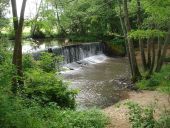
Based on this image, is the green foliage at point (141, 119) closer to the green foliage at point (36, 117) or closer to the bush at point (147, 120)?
the bush at point (147, 120)

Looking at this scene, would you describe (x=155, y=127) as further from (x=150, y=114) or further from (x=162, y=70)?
(x=162, y=70)

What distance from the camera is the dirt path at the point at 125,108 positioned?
988 centimetres

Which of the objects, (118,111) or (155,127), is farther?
(118,111)

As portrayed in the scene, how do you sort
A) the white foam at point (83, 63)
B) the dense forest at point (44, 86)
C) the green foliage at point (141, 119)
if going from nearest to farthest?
the dense forest at point (44, 86)
the green foliage at point (141, 119)
the white foam at point (83, 63)

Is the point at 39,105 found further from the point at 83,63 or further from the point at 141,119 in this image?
the point at 83,63

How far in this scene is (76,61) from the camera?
2673 cm

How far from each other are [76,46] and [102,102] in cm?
1407

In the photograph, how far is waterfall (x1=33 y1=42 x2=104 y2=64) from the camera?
83.5 ft

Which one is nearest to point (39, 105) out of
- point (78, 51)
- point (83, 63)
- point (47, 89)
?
point (47, 89)

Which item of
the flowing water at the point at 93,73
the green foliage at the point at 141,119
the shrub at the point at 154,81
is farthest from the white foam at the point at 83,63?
the green foliage at the point at 141,119

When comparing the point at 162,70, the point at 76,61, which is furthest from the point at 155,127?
the point at 76,61

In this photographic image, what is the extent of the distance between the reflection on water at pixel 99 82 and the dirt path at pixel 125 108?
0.85 m

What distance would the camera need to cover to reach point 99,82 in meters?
18.8

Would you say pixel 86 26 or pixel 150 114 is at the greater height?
pixel 86 26
